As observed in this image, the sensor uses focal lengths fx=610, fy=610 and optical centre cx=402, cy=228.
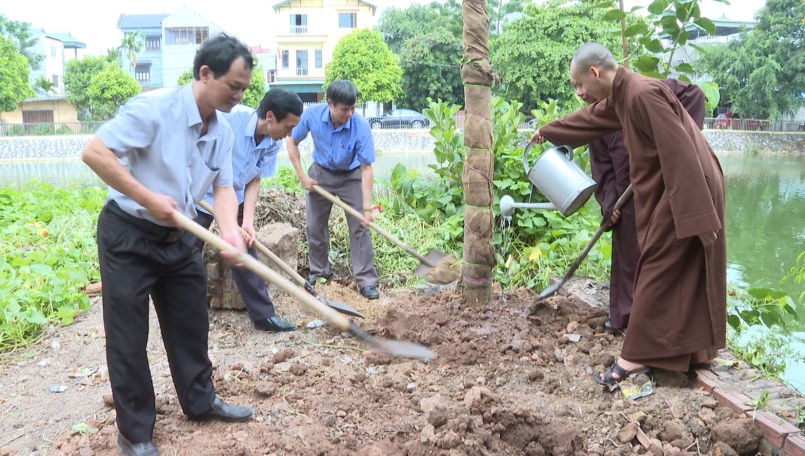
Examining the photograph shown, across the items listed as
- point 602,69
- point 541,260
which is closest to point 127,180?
point 602,69

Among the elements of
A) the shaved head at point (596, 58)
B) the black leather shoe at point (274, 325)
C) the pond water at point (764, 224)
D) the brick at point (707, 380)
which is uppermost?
the shaved head at point (596, 58)

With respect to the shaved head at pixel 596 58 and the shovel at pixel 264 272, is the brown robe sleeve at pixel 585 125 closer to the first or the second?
the shaved head at pixel 596 58

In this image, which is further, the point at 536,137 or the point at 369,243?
the point at 369,243

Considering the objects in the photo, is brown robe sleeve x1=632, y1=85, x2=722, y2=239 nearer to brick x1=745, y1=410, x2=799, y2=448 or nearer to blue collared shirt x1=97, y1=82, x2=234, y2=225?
brick x1=745, y1=410, x2=799, y2=448

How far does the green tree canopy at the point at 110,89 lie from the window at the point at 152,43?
74.8 ft

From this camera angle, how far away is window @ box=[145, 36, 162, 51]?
50.2 meters

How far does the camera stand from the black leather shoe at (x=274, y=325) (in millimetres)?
3789

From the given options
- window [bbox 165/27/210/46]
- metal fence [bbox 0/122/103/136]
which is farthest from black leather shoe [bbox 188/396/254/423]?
window [bbox 165/27/210/46]

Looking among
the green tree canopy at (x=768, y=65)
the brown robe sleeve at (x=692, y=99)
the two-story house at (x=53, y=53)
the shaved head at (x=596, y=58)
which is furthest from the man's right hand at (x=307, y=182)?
the two-story house at (x=53, y=53)

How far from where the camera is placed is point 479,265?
3.93 metres

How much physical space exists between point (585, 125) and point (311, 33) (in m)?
33.1

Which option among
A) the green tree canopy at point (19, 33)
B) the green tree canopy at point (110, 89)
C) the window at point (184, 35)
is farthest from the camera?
the window at point (184, 35)

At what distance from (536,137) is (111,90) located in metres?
28.7

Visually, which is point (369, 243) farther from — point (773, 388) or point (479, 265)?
point (773, 388)
